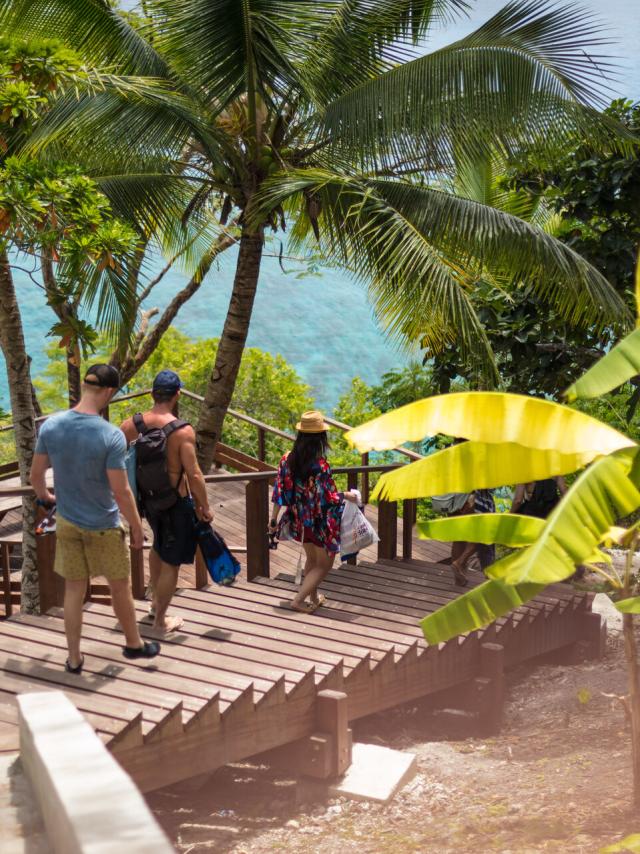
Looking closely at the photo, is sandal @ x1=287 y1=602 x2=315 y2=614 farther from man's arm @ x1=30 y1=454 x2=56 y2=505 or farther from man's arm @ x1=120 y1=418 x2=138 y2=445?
man's arm @ x1=30 y1=454 x2=56 y2=505

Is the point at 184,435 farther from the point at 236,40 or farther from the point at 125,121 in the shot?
the point at 236,40

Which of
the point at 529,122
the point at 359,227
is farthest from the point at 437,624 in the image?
the point at 529,122

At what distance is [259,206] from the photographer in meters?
9.95

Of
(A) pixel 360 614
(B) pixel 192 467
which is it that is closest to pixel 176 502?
(B) pixel 192 467

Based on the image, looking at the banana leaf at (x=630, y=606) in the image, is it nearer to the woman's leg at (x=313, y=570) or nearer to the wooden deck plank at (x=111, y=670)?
the wooden deck plank at (x=111, y=670)

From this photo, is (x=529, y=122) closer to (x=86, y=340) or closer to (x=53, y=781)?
(x=86, y=340)

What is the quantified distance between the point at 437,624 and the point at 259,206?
239 inches

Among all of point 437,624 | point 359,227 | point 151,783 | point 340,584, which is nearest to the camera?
point 437,624

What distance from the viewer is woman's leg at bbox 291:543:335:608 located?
712cm

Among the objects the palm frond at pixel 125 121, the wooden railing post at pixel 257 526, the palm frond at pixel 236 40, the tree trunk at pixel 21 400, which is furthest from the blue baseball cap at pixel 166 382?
the palm frond at pixel 236 40

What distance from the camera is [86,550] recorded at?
549cm

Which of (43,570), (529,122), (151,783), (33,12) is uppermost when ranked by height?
(33,12)

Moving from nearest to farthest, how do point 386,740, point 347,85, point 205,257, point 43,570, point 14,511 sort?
1. point 43,570
2. point 386,740
3. point 347,85
4. point 14,511
5. point 205,257

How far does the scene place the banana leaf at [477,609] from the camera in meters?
4.72
